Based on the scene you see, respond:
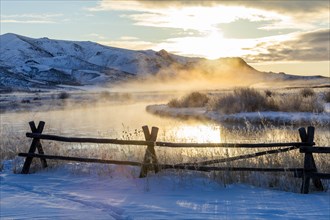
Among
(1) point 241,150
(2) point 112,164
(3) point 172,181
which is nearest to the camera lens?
(3) point 172,181

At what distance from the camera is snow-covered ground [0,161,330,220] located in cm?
783

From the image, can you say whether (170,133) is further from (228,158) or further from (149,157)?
(228,158)

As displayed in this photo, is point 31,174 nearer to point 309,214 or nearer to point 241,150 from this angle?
point 241,150

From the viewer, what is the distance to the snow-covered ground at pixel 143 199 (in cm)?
783

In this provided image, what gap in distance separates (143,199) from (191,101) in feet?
101

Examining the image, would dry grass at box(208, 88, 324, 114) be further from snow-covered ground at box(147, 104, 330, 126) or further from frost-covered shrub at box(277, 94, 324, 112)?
snow-covered ground at box(147, 104, 330, 126)

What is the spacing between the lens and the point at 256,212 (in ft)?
25.8

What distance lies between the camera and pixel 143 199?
29.0 feet

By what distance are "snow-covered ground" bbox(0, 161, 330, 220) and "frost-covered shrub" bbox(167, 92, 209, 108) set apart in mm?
27808

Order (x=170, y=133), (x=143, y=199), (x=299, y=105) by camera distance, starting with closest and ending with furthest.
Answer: (x=143, y=199), (x=170, y=133), (x=299, y=105)

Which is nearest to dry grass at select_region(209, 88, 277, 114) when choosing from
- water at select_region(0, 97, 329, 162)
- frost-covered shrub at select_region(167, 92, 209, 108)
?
water at select_region(0, 97, 329, 162)

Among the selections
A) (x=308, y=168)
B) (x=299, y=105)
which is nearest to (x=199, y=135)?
(x=299, y=105)

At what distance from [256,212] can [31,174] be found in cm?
597

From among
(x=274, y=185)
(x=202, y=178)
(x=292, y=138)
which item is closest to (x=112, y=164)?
(x=202, y=178)
